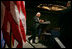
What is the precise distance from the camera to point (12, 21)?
12.6ft

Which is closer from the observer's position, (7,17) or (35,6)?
(7,17)

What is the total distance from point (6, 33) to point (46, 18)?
7718mm

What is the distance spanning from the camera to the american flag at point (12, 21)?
3.79m

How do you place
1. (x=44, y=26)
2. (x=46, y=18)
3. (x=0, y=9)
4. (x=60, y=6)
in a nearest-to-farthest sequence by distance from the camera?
(x=0, y=9) < (x=44, y=26) < (x=60, y=6) < (x=46, y=18)

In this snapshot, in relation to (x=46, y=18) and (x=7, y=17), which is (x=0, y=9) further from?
(x=46, y=18)

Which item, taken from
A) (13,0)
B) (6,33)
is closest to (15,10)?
(13,0)

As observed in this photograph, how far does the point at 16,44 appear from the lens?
3986mm

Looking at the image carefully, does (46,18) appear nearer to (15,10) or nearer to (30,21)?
(30,21)

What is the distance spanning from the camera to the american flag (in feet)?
12.4

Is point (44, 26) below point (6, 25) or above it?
below

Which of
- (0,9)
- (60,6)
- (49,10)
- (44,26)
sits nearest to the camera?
(0,9)

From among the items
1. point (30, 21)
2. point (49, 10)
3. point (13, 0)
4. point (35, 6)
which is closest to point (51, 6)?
point (49, 10)

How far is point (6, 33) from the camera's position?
3.86 m

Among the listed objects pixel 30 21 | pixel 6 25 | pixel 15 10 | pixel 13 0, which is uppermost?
pixel 13 0
